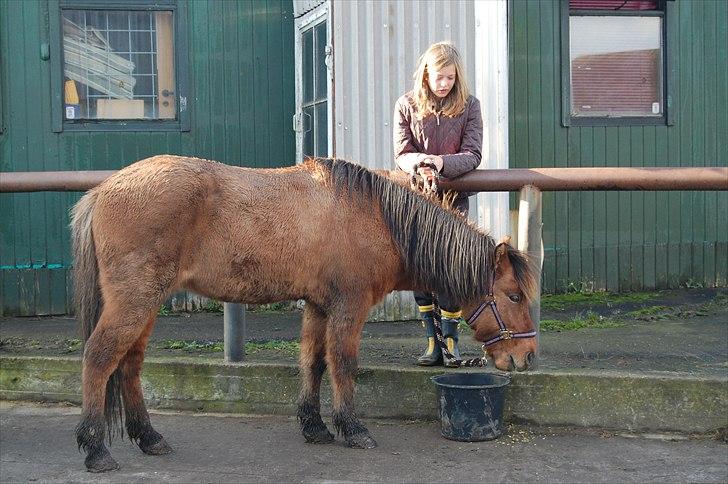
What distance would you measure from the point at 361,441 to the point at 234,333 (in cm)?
117

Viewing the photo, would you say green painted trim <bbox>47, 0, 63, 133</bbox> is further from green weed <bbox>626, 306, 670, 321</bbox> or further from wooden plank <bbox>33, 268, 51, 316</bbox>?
green weed <bbox>626, 306, 670, 321</bbox>

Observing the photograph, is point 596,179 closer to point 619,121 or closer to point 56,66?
point 619,121

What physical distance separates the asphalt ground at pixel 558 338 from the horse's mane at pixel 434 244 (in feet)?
2.68

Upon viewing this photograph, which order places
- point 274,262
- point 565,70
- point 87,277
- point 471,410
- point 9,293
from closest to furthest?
point 87,277 → point 274,262 → point 471,410 → point 9,293 → point 565,70

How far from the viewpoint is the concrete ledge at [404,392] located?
16.6 ft

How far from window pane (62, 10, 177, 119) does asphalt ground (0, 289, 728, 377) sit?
1864mm

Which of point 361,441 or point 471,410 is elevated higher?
point 471,410

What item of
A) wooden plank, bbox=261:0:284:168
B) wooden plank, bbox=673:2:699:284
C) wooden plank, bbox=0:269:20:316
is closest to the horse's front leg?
wooden plank, bbox=261:0:284:168

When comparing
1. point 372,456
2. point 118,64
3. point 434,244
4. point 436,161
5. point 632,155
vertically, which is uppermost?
point 118,64

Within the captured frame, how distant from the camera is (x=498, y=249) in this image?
4.93 metres

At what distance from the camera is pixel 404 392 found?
537 cm

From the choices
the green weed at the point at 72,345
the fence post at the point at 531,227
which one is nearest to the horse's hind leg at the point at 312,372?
the fence post at the point at 531,227

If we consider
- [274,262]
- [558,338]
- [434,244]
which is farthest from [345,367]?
[558,338]

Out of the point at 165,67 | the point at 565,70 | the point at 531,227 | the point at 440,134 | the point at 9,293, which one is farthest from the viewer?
the point at 565,70
